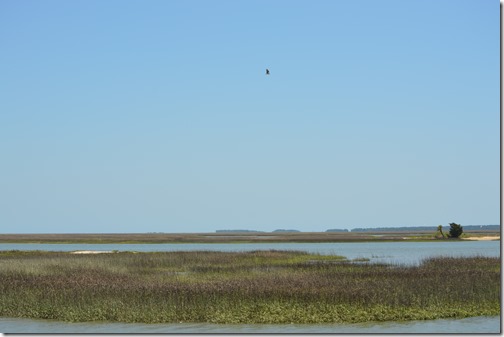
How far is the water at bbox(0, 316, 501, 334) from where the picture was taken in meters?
23.4

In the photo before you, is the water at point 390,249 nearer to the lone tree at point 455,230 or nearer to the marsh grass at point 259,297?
the lone tree at point 455,230

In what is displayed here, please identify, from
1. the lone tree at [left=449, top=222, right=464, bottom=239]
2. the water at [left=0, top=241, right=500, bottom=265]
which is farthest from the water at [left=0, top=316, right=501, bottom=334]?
the lone tree at [left=449, top=222, right=464, bottom=239]

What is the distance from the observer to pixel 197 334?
23391mm

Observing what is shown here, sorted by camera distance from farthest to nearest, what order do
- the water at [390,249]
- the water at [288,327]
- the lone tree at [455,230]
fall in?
the lone tree at [455,230], the water at [390,249], the water at [288,327]

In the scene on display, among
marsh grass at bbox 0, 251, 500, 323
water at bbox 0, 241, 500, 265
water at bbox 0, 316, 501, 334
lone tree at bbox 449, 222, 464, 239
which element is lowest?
water at bbox 0, 316, 501, 334

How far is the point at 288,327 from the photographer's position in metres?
24.1

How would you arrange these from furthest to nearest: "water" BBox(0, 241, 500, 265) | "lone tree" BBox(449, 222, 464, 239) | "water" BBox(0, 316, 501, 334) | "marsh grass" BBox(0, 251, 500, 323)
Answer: "lone tree" BBox(449, 222, 464, 239) < "water" BBox(0, 241, 500, 265) < "marsh grass" BBox(0, 251, 500, 323) < "water" BBox(0, 316, 501, 334)

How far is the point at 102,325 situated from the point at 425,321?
11.9 metres

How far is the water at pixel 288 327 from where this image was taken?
76.8 feet

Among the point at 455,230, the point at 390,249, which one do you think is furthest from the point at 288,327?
the point at 455,230

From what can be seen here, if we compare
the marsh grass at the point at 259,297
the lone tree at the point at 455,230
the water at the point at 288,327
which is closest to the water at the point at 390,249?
the lone tree at the point at 455,230

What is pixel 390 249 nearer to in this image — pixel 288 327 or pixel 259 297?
pixel 259 297

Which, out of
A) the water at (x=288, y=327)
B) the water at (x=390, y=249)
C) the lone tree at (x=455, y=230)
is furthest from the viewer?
the lone tree at (x=455, y=230)

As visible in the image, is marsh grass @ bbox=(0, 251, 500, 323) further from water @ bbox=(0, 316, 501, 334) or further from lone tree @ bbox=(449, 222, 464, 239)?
lone tree @ bbox=(449, 222, 464, 239)
